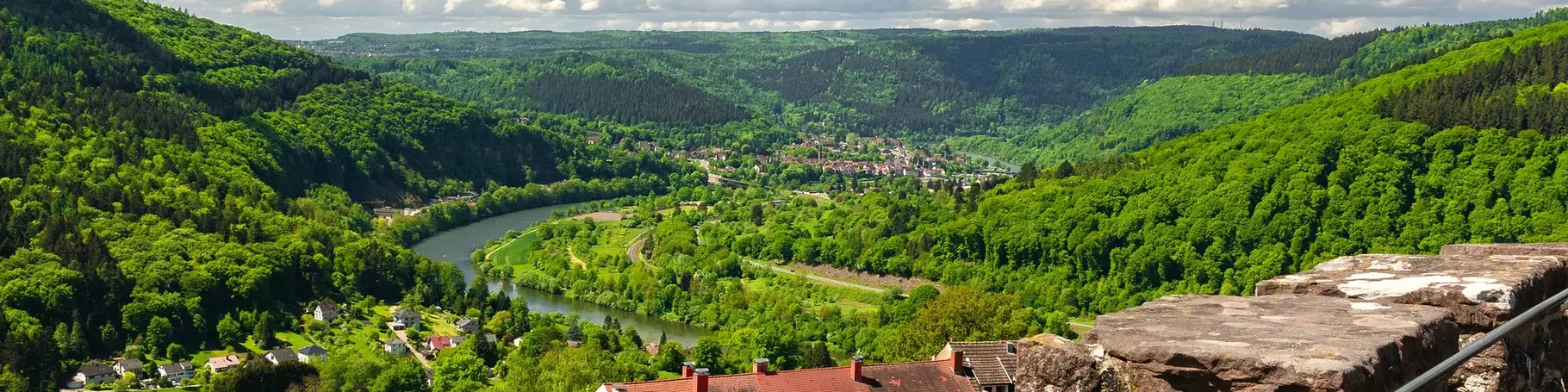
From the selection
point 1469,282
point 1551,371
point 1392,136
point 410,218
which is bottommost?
point 410,218

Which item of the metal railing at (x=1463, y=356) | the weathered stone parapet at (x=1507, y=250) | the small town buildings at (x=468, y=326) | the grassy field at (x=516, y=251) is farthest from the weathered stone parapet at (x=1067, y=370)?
the grassy field at (x=516, y=251)

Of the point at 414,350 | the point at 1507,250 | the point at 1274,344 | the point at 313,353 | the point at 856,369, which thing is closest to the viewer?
the point at 1274,344

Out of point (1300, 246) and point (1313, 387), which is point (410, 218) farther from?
point (1313, 387)

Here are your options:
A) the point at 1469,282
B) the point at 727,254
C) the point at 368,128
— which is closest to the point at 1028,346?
the point at 1469,282

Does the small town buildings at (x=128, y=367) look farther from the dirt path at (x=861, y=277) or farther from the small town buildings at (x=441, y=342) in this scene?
the dirt path at (x=861, y=277)

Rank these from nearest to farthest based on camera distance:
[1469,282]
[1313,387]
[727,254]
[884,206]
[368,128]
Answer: [1313,387] < [1469,282] < [727,254] < [884,206] < [368,128]

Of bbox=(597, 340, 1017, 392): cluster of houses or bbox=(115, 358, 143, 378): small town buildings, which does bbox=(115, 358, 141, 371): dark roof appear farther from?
bbox=(597, 340, 1017, 392): cluster of houses

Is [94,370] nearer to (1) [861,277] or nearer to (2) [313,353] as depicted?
(2) [313,353]

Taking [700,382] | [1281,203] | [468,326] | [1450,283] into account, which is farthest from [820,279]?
[1450,283]
